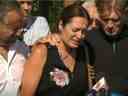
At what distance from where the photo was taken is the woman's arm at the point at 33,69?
140 inches

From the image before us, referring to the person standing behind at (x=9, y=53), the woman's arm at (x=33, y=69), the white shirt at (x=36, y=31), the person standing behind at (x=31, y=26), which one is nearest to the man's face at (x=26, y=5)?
the person standing behind at (x=31, y=26)

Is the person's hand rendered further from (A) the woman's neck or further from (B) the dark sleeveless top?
(A) the woman's neck

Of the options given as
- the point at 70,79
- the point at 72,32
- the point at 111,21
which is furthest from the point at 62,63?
the point at 111,21

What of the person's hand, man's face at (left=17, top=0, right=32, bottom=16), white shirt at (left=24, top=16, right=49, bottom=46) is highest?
man's face at (left=17, top=0, right=32, bottom=16)

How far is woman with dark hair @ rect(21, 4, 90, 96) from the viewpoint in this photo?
11.7 ft

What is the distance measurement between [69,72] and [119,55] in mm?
659

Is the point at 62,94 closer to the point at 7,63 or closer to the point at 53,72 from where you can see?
the point at 53,72

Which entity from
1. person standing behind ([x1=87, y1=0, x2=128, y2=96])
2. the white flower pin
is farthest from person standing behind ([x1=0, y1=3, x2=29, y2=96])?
person standing behind ([x1=87, y1=0, x2=128, y2=96])

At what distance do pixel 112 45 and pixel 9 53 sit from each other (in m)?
0.95

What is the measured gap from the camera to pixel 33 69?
3.55 m

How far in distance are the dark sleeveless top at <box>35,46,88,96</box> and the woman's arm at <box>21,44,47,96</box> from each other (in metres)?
0.04

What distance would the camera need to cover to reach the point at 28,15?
15.0 feet

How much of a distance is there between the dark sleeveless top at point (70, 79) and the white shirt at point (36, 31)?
581 mm

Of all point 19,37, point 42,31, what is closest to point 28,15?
point 42,31
